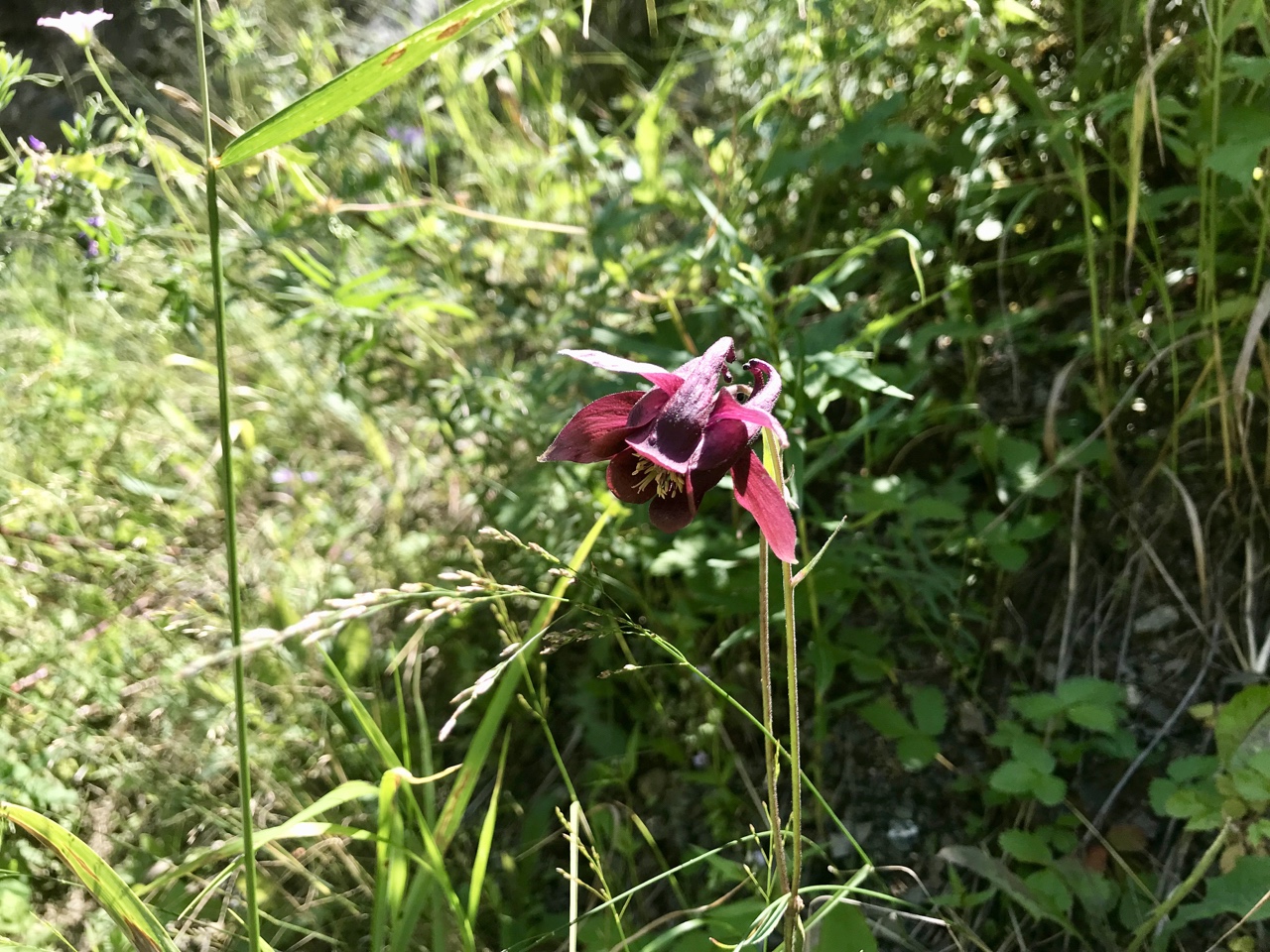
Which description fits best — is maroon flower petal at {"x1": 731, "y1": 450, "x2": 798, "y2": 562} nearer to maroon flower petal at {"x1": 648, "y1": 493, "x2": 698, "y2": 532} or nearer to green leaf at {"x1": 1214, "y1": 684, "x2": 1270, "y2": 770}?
maroon flower petal at {"x1": 648, "y1": 493, "x2": 698, "y2": 532}

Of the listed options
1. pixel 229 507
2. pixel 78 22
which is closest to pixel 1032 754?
pixel 229 507

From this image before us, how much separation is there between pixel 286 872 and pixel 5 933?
41cm

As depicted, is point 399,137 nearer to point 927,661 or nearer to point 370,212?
point 370,212

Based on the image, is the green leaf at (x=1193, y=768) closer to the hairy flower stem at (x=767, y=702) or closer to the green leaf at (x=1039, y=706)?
the green leaf at (x=1039, y=706)

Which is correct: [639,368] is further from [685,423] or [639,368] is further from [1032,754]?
[1032,754]

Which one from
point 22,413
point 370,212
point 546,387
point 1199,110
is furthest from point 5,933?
point 1199,110

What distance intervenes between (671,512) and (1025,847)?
86 cm

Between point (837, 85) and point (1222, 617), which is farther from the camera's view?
point (837, 85)

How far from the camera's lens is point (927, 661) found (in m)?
1.68

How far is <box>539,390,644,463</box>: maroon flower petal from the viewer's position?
97 centimetres

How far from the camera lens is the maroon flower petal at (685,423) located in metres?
0.86

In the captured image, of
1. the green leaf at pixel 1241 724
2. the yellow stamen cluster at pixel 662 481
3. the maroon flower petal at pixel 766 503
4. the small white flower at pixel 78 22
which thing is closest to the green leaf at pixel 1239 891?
the green leaf at pixel 1241 724

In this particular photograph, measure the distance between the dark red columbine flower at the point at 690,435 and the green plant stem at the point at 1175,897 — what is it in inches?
30.6

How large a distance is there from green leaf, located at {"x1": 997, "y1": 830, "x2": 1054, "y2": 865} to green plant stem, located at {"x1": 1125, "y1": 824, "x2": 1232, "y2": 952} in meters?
0.14
